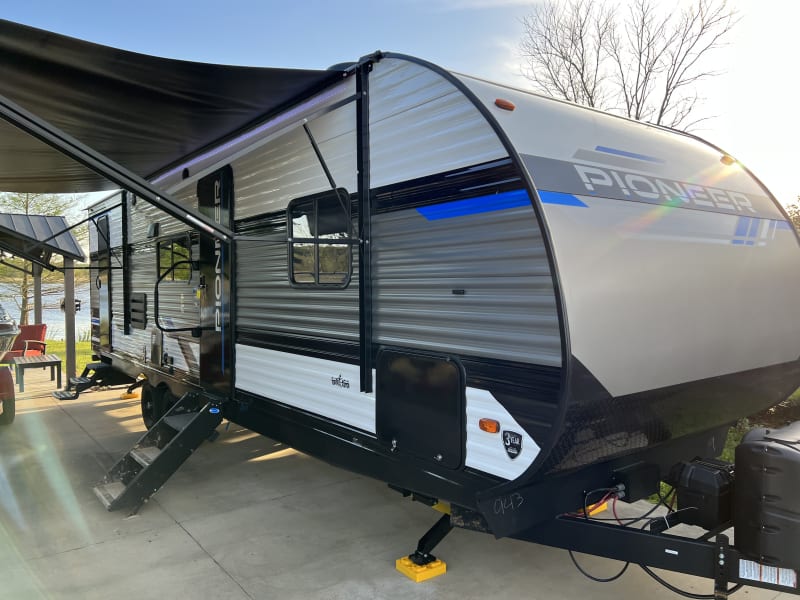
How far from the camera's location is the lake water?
59.2 feet

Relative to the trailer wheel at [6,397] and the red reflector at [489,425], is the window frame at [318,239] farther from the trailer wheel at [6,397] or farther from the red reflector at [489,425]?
the trailer wheel at [6,397]

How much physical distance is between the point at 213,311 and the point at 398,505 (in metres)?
2.17

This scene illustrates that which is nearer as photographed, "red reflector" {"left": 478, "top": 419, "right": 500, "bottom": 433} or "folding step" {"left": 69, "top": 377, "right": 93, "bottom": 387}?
"red reflector" {"left": 478, "top": 419, "right": 500, "bottom": 433}

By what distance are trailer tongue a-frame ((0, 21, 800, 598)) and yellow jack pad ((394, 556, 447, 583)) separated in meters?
0.01

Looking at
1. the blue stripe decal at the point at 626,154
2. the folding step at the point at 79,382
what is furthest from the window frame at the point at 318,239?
the folding step at the point at 79,382

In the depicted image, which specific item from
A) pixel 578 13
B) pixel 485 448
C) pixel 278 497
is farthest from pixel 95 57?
pixel 578 13

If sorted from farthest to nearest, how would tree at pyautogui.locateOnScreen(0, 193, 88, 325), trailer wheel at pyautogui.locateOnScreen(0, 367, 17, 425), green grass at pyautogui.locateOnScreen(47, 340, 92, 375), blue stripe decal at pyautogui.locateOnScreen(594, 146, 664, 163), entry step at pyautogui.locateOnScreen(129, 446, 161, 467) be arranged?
1. tree at pyautogui.locateOnScreen(0, 193, 88, 325)
2. green grass at pyautogui.locateOnScreen(47, 340, 92, 375)
3. trailer wheel at pyautogui.locateOnScreen(0, 367, 17, 425)
4. entry step at pyautogui.locateOnScreen(129, 446, 161, 467)
5. blue stripe decal at pyautogui.locateOnScreen(594, 146, 664, 163)

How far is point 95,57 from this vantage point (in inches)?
129

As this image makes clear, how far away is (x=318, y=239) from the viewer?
3520 mm

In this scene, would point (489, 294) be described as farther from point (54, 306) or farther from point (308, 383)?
point (54, 306)

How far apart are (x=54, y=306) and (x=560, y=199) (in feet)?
71.1

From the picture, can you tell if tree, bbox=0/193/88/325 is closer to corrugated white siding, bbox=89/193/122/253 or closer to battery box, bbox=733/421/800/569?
corrugated white siding, bbox=89/193/122/253

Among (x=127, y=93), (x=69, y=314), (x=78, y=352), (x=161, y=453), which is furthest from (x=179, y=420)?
(x=78, y=352)

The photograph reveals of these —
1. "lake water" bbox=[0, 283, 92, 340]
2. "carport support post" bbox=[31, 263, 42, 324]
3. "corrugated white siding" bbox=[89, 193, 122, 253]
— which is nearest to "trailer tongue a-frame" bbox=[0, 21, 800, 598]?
"corrugated white siding" bbox=[89, 193, 122, 253]
